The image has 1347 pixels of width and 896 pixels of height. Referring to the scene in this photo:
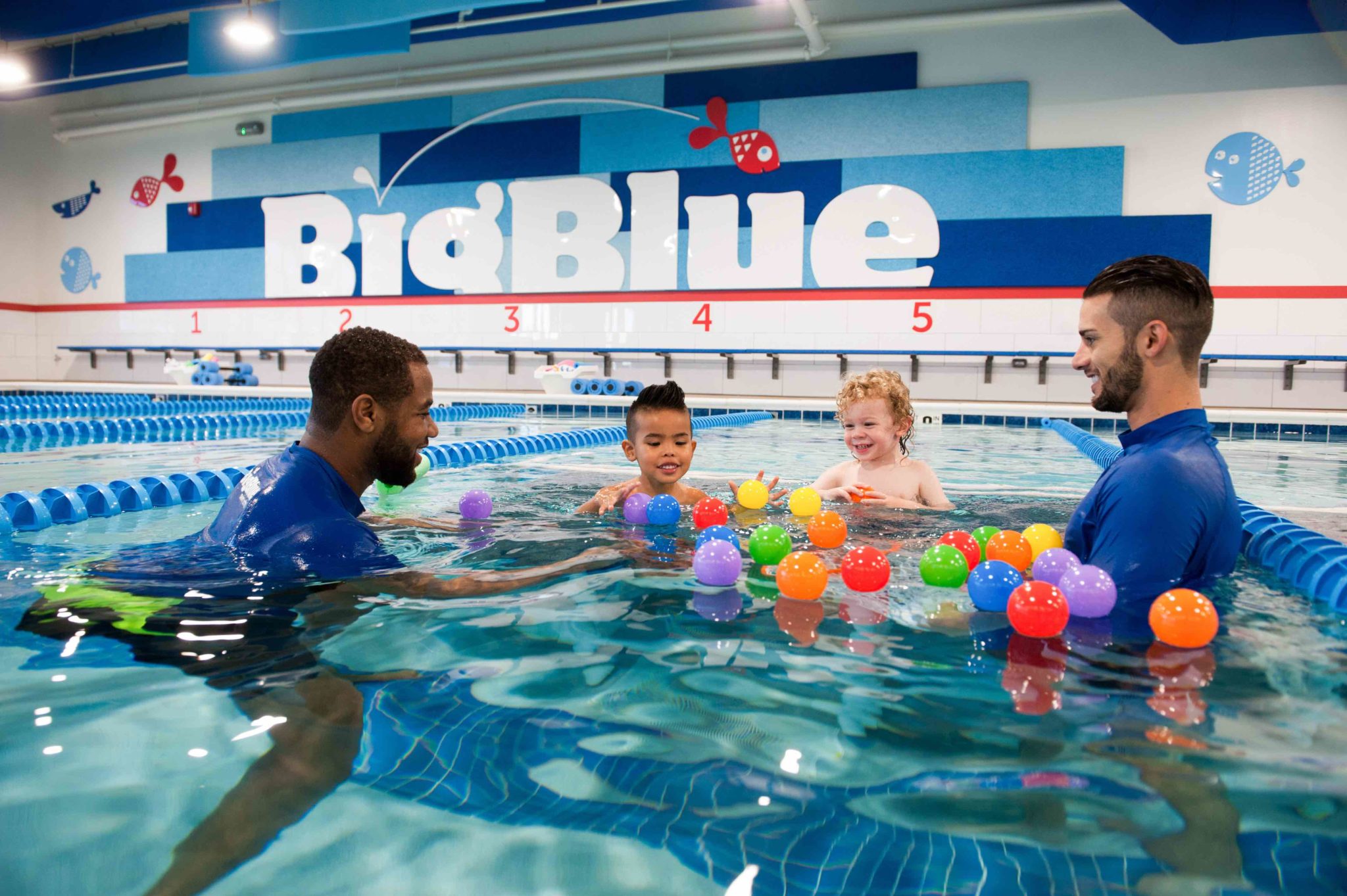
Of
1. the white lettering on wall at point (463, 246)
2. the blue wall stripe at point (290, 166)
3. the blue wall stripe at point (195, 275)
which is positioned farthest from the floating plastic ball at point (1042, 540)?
the blue wall stripe at point (195, 275)

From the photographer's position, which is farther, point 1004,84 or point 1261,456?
point 1004,84

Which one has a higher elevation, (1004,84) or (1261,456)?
(1004,84)

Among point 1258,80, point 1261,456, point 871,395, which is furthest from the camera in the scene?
point 1258,80

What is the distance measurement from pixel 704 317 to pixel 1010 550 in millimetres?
9526

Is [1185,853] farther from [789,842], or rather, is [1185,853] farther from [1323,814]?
[789,842]

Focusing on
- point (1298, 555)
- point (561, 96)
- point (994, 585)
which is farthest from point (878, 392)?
point (561, 96)

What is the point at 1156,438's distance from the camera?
2.12m

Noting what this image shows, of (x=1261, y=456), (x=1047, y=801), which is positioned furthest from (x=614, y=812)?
(x=1261, y=456)

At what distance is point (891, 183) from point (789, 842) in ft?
36.5

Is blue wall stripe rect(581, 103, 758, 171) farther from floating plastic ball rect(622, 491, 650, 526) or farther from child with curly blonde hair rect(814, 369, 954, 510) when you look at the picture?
floating plastic ball rect(622, 491, 650, 526)

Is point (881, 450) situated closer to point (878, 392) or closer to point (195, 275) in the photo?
point (878, 392)

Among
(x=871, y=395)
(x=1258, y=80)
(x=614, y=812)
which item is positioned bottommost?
(x=614, y=812)

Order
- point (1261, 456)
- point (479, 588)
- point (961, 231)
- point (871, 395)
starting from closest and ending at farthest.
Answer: point (479, 588), point (871, 395), point (1261, 456), point (961, 231)

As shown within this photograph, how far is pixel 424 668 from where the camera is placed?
1.78m
